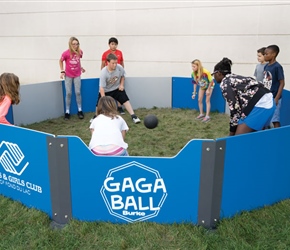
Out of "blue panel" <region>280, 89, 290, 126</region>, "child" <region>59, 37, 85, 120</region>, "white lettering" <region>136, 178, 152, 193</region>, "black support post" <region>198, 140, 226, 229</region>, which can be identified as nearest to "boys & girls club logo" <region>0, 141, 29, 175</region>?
"white lettering" <region>136, 178, 152, 193</region>

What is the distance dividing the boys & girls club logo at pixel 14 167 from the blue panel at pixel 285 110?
4.47 metres

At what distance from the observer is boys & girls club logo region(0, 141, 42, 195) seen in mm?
3270

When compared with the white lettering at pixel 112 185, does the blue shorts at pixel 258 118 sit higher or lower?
higher

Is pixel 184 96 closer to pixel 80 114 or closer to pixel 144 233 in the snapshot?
pixel 80 114

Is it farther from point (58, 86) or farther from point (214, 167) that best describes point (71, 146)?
point (58, 86)

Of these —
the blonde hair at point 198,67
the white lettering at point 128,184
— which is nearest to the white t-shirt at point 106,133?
the white lettering at point 128,184

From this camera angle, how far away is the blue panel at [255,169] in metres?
2.90

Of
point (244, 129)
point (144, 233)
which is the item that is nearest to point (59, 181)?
point (144, 233)

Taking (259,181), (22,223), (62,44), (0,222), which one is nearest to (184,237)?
(259,181)

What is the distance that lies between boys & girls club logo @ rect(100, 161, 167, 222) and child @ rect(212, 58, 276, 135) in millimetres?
1520

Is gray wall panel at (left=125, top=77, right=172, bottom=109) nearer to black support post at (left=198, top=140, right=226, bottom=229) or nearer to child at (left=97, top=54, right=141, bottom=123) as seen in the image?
child at (left=97, top=54, right=141, bottom=123)

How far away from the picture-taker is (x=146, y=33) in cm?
1002

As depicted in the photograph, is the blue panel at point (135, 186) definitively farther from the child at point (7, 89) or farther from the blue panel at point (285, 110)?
the blue panel at point (285, 110)

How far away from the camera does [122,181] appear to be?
116 inches
